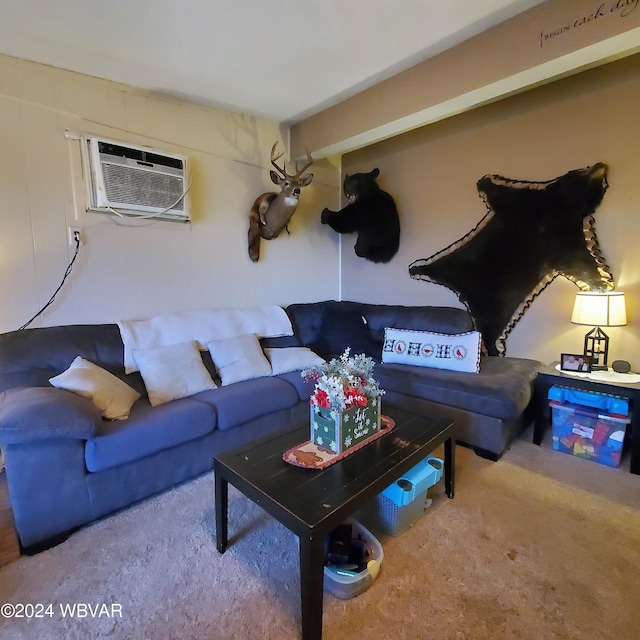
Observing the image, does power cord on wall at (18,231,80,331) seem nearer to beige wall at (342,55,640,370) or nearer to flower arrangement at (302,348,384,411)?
flower arrangement at (302,348,384,411)

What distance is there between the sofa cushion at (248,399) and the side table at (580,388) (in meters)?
1.71

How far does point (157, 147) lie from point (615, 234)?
11.3 feet

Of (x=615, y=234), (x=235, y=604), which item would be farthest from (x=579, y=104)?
(x=235, y=604)

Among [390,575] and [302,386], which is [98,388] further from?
[390,575]

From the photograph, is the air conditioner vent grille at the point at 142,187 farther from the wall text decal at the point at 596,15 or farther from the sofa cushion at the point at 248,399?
the wall text decal at the point at 596,15

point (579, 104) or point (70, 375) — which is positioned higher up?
point (579, 104)

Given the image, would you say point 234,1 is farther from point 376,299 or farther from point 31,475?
point 376,299

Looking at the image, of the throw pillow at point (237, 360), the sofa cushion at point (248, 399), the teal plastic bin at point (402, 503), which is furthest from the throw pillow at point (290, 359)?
the teal plastic bin at point (402, 503)

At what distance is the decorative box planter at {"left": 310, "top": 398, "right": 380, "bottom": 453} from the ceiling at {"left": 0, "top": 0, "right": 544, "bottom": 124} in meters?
2.07

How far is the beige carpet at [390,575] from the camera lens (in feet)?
4.06

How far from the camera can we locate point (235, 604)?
132 centimetres

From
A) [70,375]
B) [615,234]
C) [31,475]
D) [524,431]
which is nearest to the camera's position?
[31,475]

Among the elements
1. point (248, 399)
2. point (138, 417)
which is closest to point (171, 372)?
point (138, 417)

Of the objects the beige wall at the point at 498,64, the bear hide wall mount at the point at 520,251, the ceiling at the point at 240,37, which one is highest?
the ceiling at the point at 240,37
